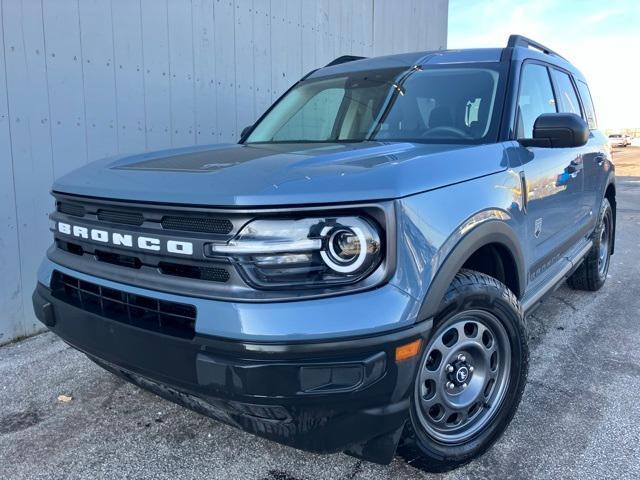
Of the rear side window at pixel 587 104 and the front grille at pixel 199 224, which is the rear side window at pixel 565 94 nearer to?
the rear side window at pixel 587 104

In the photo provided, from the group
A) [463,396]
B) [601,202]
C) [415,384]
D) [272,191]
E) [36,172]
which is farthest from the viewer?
[601,202]

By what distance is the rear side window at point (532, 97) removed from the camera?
3089 millimetres

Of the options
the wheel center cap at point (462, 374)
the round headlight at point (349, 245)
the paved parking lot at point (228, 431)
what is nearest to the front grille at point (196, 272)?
the round headlight at point (349, 245)

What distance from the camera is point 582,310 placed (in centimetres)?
464

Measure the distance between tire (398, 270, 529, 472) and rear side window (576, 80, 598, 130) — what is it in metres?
2.98

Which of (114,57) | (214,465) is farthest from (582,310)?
(114,57)

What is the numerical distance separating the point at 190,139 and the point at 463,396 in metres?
3.68

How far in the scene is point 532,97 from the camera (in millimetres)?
3326

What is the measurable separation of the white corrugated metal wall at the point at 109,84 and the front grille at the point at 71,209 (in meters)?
1.70

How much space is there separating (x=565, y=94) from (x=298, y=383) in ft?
11.2

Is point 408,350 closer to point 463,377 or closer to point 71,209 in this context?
point 463,377

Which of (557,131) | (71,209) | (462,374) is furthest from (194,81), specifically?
(462,374)

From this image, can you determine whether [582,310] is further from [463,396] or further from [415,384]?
[415,384]

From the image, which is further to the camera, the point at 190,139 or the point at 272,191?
the point at 190,139
